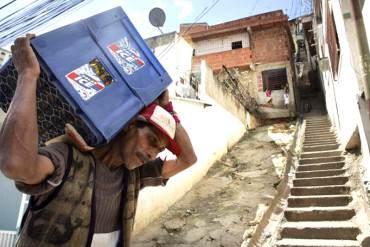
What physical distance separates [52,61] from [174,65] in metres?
9.64

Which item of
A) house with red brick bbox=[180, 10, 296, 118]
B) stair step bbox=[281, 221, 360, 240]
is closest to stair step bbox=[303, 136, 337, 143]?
stair step bbox=[281, 221, 360, 240]

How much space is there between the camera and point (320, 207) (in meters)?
5.63

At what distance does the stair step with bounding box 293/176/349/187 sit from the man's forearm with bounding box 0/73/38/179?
Answer: 676 cm

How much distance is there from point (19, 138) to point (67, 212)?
0.41 metres

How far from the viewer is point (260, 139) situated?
13.6m

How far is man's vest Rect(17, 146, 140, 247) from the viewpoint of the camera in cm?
123

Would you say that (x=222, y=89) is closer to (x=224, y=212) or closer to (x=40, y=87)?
(x=224, y=212)

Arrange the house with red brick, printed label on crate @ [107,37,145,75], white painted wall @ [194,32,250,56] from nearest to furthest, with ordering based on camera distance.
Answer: printed label on crate @ [107,37,145,75] → the house with red brick → white painted wall @ [194,32,250,56]

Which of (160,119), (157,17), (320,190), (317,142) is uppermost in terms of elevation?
(157,17)

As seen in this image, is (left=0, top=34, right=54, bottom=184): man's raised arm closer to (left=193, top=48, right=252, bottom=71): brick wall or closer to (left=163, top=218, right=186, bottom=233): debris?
(left=163, top=218, right=186, bottom=233): debris

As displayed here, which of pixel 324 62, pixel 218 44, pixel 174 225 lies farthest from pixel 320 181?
pixel 218 44

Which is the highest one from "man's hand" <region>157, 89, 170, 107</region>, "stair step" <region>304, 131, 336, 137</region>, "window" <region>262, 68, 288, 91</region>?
"man's hand" <region>157, 89, 170, 107</region>

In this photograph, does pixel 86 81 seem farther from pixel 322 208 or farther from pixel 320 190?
pixel 320 190

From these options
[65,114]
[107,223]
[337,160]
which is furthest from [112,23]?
[337,160]
